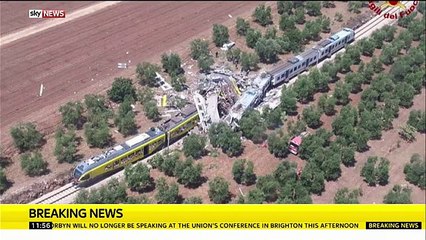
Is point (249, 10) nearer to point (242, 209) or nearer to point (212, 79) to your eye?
point (212, 79)

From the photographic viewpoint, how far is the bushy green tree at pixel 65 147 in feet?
172

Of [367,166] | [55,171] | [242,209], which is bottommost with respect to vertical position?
[367,166]

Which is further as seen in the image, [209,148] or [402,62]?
[402,62]

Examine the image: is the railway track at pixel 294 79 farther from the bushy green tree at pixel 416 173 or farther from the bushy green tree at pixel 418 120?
the bushy green tree at pixel 416 173

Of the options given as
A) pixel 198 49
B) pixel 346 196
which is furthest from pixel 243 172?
pixel 198 49

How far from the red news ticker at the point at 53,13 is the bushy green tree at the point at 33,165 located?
31436 millimetres

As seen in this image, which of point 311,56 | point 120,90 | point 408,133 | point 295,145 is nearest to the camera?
point 295,145

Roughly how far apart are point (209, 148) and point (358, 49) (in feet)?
90.4

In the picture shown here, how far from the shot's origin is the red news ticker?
7706 centimetres

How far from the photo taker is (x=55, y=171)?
169 ft

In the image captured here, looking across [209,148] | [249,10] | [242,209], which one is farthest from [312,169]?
[249,10]

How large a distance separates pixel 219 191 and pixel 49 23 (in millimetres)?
39889

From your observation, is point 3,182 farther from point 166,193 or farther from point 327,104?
point 327,104

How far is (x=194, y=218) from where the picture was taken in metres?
30.1
